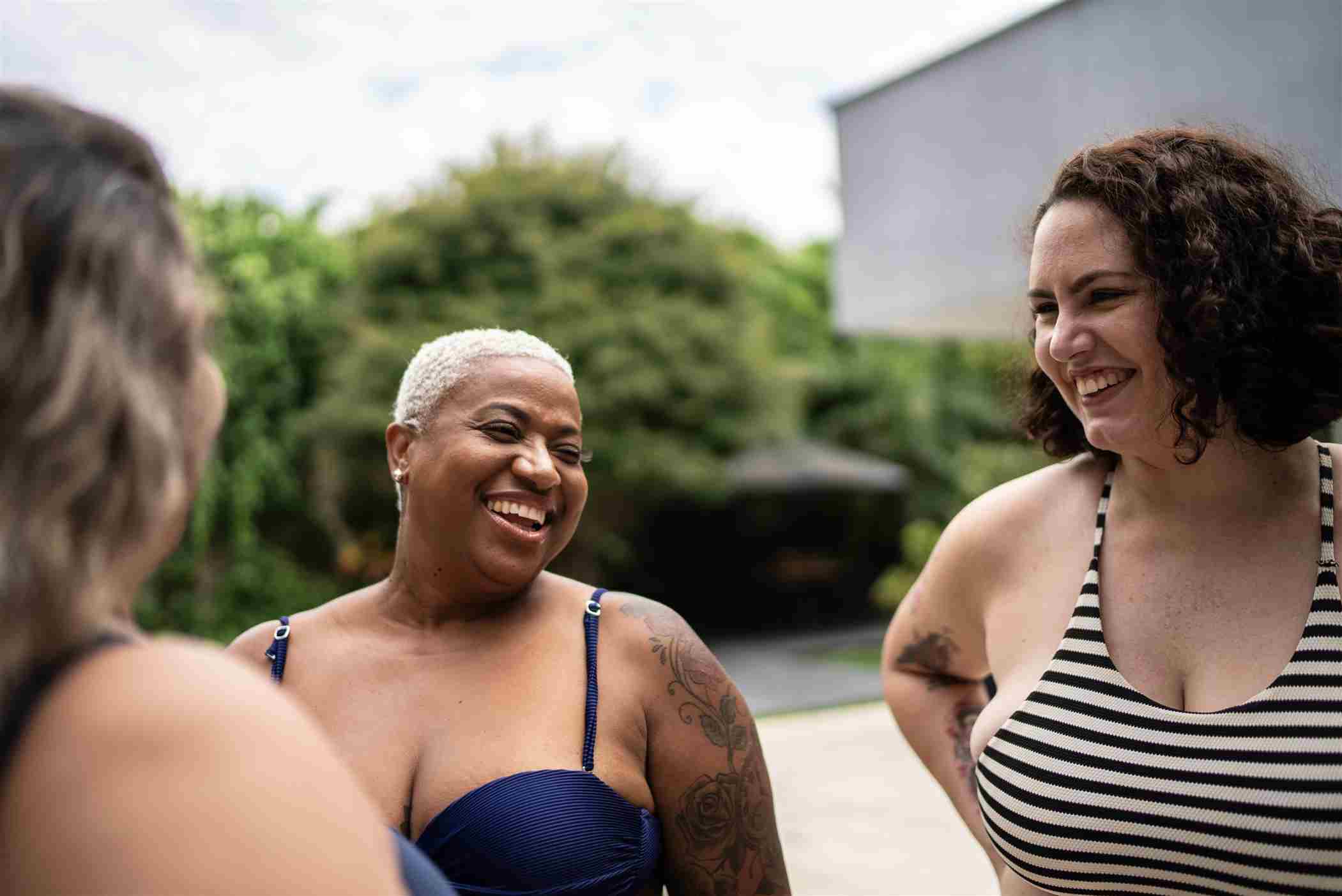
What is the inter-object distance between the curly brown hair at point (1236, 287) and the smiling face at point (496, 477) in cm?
102

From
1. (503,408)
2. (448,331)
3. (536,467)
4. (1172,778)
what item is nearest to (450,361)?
(503,408)

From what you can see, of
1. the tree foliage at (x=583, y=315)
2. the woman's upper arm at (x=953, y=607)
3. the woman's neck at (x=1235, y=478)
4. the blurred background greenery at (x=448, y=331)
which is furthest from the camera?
the tree foliage at (x=583, y=315)

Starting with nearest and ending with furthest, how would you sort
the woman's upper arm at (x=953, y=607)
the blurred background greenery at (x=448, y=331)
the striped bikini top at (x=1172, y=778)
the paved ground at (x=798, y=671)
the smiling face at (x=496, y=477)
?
the striped bikini top at (x=1172, y=778), the smiling face at (x=496, y=477), the woman's upper arm at (x=953, y=607), the paved ground at (x=798, y=671), the blurred background greenery at (x=448, y=331)

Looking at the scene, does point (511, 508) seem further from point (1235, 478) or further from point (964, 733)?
point (1235, 478)

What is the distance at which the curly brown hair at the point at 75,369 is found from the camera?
0.73 m

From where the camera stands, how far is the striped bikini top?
143 centimetres

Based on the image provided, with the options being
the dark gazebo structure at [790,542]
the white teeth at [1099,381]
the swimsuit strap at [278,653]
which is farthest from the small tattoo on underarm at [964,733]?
the dark gazebo structure at [790,542]

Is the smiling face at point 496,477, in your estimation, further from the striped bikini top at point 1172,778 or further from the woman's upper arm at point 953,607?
the striped bikini top at point 1172,778

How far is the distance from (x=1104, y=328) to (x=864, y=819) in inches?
169

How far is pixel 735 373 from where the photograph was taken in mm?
14289

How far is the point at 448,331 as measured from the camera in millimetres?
13859

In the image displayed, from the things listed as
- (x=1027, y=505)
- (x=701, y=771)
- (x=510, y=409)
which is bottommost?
(x=701, y=771)

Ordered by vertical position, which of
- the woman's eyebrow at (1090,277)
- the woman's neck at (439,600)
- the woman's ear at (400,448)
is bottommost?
the woman's neck at (439,600)

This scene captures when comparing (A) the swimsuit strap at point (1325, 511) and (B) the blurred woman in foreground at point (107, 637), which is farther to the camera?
(A) the swimsuit strap at point (1325, 511)
